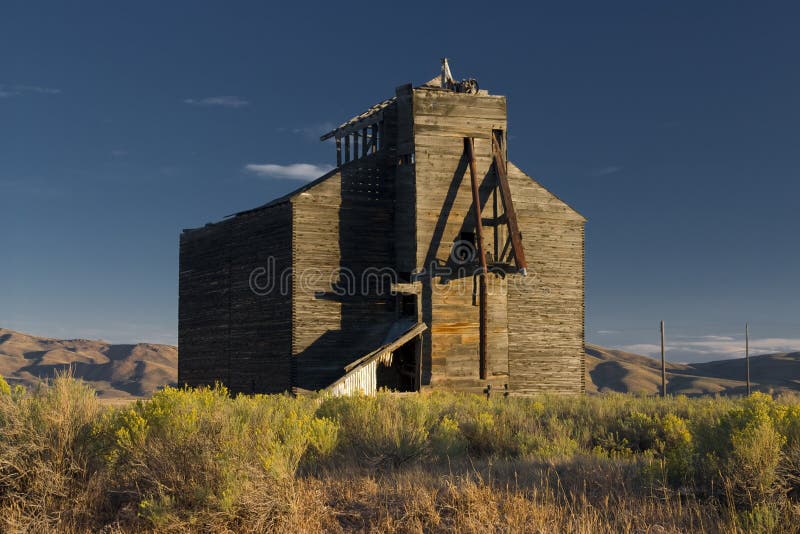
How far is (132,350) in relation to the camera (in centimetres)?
12544

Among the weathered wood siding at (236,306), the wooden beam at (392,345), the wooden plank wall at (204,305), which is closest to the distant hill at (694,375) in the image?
the wooden beam at (392,345)

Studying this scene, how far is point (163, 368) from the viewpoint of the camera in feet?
371

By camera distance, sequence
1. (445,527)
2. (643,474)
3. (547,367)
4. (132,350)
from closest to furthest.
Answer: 1. (445,527)
2. (643,474)
3. (547,367)
4. (132,350)

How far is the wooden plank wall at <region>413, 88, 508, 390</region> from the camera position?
26281mm

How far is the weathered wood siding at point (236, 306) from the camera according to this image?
27.7 meters

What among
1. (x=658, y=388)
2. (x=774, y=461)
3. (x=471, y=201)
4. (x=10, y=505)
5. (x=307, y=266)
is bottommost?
(x=658, y=388)

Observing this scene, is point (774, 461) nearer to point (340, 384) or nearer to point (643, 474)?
point (643, 474)

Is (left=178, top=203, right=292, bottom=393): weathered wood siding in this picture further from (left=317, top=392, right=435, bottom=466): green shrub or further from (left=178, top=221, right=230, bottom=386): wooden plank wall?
(left=317, top=392, right=435, bottom=466): green shrub

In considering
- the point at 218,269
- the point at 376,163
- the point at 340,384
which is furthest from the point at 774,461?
the point at 218,269

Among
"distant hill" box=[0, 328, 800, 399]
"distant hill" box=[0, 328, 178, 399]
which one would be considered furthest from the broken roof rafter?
"distant hill" box=[0, 328, 178, 399]

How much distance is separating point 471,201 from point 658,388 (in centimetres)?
7127

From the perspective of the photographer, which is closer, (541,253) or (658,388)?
(541,253)

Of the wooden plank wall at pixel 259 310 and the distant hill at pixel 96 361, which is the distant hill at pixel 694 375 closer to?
the distant hill at pixel 96 361

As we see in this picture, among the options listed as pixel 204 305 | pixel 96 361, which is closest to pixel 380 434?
pixel 204 305
